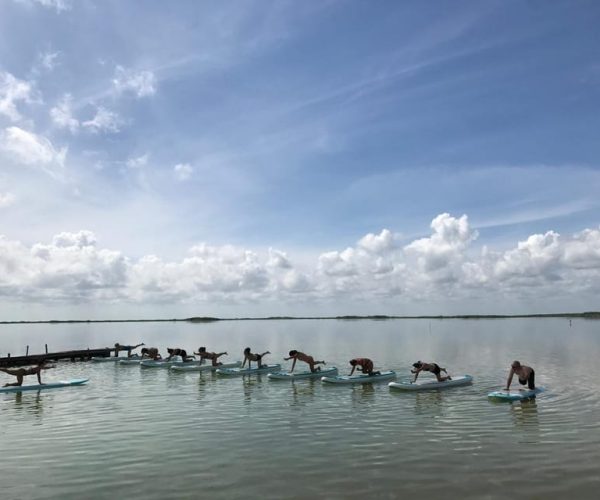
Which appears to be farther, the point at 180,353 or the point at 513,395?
the point at 180,353

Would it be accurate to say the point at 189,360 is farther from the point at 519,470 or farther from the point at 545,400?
the point at 519,470

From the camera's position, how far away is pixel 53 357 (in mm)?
55438

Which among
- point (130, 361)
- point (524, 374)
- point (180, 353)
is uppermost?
point (180, 353)

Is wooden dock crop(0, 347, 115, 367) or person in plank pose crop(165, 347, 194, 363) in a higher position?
person in plank pose crop(165, 347, 194, 363)

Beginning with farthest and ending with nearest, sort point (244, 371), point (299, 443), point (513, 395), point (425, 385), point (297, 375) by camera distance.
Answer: point (244, 371)
point (297, 375)
point (425, 385)
point (513, 395)
point (299, 443)

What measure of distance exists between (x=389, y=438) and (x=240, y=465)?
18.7 feet

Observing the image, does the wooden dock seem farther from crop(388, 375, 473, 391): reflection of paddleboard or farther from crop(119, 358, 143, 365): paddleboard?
crop(388, 375, 473, 391): reflection of paddleboard

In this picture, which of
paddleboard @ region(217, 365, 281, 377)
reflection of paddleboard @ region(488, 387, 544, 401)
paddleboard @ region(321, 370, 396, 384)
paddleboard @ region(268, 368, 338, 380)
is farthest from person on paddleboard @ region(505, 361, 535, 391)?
paddleboard @ region(217, 365, 281, 377)

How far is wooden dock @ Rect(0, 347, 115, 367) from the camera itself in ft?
165

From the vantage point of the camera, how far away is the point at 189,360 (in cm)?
4400

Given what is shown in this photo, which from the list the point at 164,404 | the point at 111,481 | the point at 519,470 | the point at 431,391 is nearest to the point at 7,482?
the point at 111,481

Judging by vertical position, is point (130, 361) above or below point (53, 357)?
below

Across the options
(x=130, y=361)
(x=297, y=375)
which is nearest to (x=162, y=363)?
(x=130, y=361)

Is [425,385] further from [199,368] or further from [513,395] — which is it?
[199,368]
